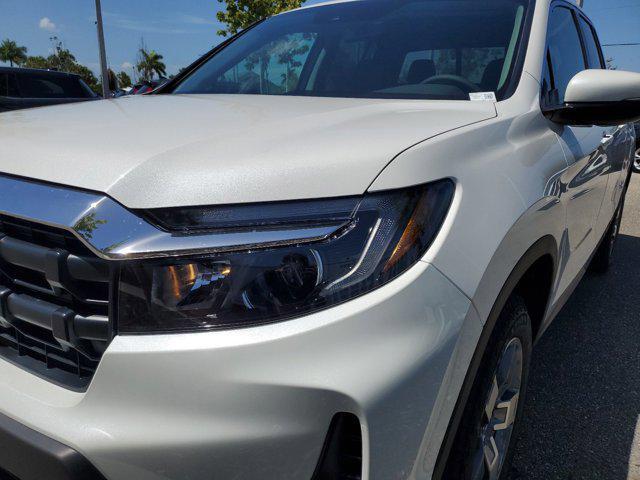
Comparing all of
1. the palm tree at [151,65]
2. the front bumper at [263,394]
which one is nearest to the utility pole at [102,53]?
the front bumper at [263,394]

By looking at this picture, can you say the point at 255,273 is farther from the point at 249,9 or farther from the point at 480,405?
the point at 249,9

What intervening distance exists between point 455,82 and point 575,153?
0.50m

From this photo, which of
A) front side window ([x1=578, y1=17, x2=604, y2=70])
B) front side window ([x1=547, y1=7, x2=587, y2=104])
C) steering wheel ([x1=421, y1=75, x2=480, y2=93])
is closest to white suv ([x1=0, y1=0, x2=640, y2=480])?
steering wheel ([x1=421, y1=75, x2=480, y2=93])

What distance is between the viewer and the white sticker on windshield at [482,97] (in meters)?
1.70

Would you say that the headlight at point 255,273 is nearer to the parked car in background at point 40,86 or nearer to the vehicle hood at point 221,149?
the vehicle hood at point 221,149

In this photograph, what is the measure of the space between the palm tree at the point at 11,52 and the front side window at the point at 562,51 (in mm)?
88907

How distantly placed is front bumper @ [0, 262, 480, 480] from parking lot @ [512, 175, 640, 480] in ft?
4.18

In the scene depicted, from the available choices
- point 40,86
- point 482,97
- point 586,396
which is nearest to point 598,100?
point 482,97

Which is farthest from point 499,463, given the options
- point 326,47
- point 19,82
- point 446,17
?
point 19,82

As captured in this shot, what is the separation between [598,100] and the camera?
69.7 inches

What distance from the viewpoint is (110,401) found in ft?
3.39

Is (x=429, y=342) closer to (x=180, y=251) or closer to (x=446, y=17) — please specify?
(x=180, y=251)

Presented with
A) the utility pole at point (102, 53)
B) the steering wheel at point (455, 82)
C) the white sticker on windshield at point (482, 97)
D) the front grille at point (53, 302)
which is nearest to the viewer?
the front grille at point (53, 302)

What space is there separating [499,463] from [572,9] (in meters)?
2.20
